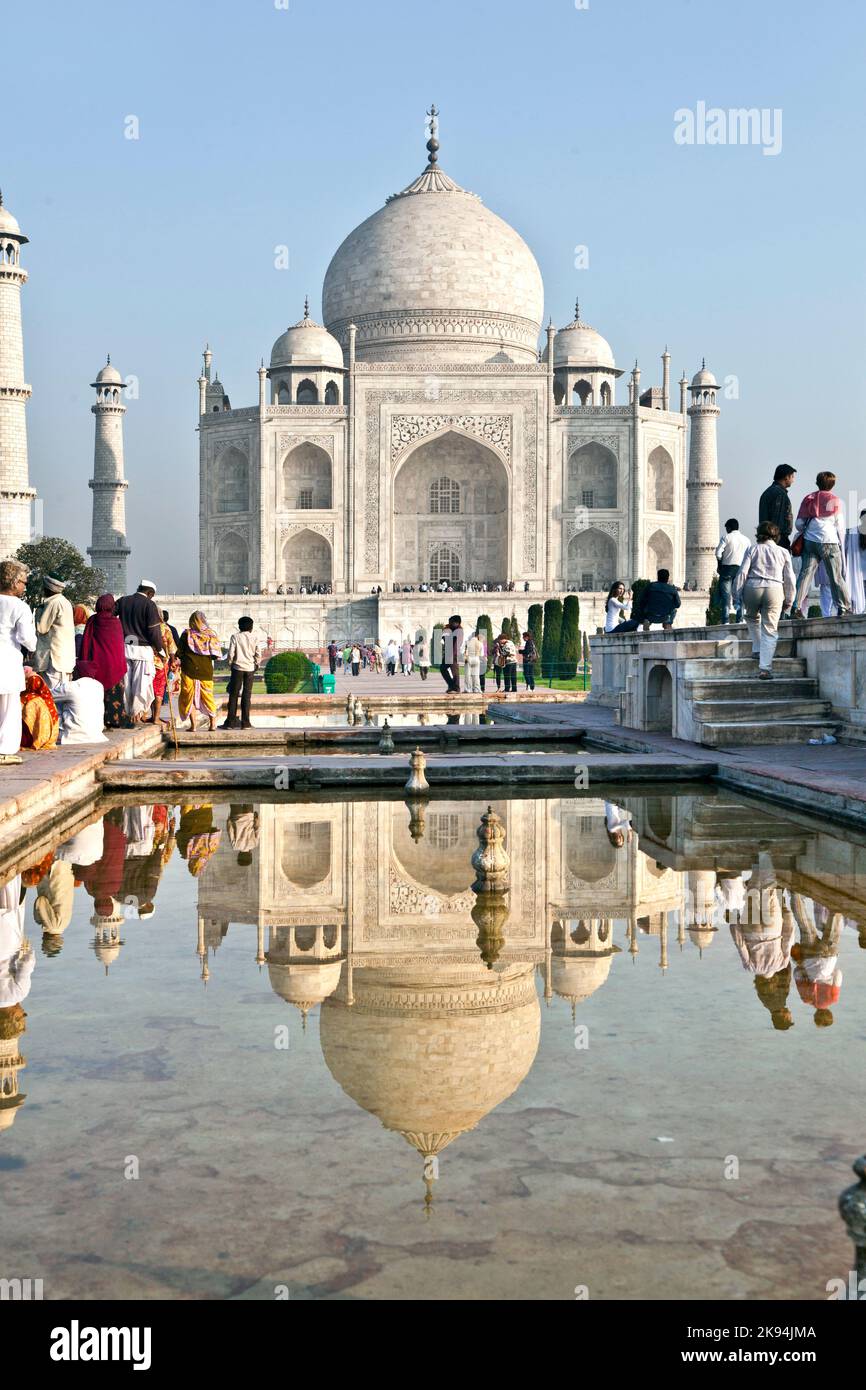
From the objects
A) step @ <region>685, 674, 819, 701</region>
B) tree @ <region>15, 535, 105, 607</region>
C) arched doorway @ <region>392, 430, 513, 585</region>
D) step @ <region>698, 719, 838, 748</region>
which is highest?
arched doorway @ <region>392, 430, 513, 585</region>

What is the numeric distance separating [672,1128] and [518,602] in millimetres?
31458

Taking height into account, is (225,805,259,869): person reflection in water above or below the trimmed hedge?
below

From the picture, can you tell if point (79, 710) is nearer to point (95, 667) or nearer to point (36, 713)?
point (36, 713)

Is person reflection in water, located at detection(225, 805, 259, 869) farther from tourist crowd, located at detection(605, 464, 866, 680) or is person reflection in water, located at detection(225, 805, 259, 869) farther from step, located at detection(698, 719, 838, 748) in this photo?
tourist crowd, located at detection(605, 464, 866, 680)

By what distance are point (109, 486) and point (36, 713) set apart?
29.5 meters

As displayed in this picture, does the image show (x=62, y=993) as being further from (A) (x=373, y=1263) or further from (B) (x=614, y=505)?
(B) (x=614, y=505)

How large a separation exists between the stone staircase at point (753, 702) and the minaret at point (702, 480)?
96.8 feet

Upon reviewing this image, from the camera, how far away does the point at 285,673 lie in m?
16.7

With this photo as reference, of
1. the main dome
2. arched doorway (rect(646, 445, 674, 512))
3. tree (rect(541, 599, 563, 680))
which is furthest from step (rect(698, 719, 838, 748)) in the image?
the main dome

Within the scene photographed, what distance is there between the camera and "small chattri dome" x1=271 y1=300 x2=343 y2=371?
3644 cm

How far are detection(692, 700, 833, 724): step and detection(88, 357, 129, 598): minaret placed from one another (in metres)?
28.9

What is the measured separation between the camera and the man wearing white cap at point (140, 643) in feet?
29.0

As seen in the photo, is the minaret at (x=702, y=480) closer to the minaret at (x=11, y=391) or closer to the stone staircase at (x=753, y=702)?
the minaret at (x=11, y=391)

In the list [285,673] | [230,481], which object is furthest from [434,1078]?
[230,481]
